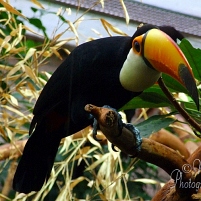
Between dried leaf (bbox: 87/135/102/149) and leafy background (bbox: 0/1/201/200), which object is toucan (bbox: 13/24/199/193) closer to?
leafy background (bbox: 0/1/201/200)

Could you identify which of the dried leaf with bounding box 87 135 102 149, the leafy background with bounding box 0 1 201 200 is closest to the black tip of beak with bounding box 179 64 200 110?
the leafy background with bounding box 0 1 201 200

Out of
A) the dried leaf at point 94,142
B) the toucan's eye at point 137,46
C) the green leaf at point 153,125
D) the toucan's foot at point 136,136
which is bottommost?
the dried leaf at point 94,142

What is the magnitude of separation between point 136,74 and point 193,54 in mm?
118

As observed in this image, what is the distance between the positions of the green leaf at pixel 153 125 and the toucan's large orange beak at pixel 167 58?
0.44 feet

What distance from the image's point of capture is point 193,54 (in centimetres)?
91

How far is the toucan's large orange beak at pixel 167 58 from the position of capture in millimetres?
767

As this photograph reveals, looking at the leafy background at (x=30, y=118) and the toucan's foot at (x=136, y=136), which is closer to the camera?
the toucan's foot at (x=136, y=136)

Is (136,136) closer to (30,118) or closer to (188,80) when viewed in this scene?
(188,80)

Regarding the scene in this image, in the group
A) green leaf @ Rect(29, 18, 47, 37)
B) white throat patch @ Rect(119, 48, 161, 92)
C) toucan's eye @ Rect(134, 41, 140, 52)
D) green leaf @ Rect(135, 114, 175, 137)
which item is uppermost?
toucan's eye @ Rect(134, 41, 140, 52)

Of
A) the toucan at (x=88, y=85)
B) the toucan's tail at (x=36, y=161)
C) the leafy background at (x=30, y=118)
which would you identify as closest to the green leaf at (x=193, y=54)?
the toucan at (x=88, y=85)

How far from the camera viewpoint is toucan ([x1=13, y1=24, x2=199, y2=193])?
865 millimetres

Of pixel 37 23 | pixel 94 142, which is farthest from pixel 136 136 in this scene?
pixel 37 23

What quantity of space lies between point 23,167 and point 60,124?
0.12 meters

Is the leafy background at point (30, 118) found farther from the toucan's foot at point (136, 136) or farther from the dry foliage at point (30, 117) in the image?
the toucan's foot at point (136, 136)
